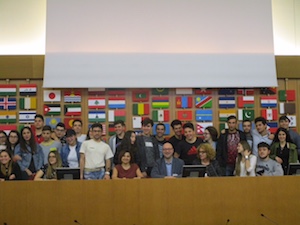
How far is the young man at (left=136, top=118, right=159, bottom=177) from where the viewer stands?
25.0 feet

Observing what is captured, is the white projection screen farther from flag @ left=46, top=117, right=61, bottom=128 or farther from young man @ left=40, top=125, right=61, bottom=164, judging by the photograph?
young man @ left=40, top=125, right=61, bottom=164

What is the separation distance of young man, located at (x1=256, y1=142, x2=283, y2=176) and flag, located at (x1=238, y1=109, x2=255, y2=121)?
245 cm

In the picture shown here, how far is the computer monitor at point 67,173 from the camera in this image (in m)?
6.09

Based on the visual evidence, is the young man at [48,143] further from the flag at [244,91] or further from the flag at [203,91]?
the flag at [244,91]

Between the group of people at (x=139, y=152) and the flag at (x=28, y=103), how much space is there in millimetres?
693

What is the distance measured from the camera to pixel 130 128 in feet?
30.0

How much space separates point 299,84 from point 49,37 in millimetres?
4959

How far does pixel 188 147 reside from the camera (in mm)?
7672

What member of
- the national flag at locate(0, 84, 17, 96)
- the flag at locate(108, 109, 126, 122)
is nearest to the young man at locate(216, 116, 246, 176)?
the flag at locate(108, 109, 126, 122)

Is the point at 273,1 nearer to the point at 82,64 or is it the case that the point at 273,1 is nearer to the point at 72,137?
the point at 82,64

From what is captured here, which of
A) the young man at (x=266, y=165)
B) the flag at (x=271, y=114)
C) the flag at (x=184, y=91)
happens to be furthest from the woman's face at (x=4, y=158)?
the flag at (x=271, y=114)

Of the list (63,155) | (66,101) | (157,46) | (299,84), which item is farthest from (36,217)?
(299,84)

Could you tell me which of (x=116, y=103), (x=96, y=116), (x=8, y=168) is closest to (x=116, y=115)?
(x=116, y=103)

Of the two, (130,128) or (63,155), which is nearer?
(63,155)
